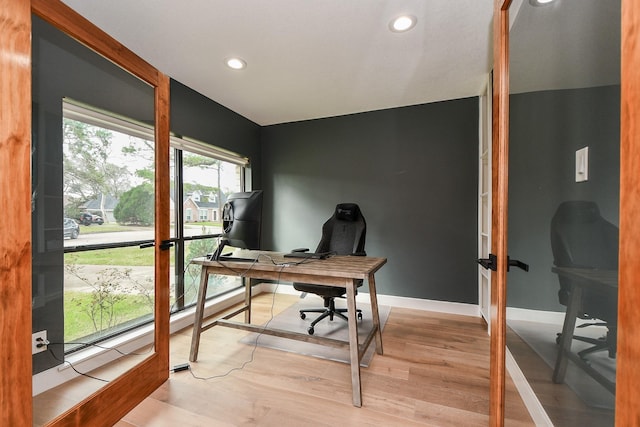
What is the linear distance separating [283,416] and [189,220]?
211 centimetres

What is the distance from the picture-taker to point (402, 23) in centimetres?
173

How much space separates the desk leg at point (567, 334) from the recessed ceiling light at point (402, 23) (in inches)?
69.4

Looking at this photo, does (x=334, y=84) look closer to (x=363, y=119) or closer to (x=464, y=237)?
(x=363, y=119)

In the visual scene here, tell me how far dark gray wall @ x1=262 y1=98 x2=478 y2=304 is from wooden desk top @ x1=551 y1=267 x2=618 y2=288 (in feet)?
6.58

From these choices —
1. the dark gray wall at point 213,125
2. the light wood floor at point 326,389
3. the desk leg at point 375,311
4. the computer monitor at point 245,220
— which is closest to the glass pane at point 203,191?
the dark gray wall at point 213,125

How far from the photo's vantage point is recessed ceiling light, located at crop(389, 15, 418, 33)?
1.68 m

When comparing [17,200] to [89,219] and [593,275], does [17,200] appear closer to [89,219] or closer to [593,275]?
[89,219]

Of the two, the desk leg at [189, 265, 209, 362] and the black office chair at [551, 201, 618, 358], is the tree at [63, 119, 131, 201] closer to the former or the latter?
the desk leg at [189, 265, 209, 362]

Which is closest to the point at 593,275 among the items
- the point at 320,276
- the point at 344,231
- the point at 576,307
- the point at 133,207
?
the point at 576,307

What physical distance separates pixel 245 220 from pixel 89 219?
112 centimetres

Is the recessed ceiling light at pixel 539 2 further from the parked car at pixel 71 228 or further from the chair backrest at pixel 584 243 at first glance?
the parked car at pixel 71 228

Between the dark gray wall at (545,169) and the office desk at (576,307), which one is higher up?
the dark gray wall at (545,169)

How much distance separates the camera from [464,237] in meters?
2.88

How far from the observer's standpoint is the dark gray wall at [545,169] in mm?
781
